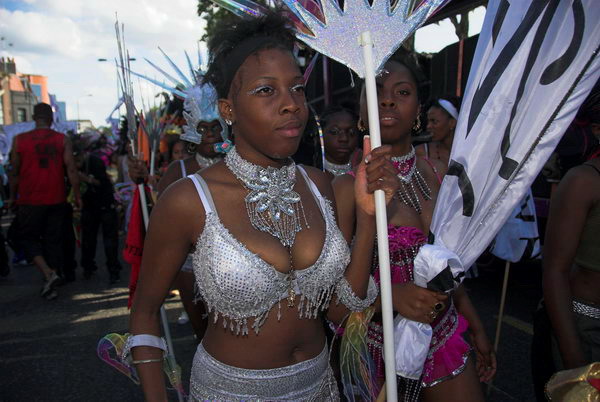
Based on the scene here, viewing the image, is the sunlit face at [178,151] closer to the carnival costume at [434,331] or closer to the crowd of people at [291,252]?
the crowd of people at [291,252]

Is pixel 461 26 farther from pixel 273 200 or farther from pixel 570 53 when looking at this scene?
pixel 273 200

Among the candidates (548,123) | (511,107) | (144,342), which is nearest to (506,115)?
(511,107)

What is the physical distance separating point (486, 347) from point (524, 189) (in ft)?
3.14

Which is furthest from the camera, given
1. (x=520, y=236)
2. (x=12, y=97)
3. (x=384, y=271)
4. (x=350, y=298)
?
(x=12, y=97)

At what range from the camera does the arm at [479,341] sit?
7.95 ft

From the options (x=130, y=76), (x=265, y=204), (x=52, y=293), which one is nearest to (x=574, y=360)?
(x=265, y=204)

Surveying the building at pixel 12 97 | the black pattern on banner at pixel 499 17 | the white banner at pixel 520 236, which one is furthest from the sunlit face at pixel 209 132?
the building at pixel 12 97

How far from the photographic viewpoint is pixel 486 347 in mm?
2418

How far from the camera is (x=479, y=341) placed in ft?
7.97

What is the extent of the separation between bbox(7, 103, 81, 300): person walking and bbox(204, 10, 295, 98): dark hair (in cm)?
552

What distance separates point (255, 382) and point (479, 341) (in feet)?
3.93

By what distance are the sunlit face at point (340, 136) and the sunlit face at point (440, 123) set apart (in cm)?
129

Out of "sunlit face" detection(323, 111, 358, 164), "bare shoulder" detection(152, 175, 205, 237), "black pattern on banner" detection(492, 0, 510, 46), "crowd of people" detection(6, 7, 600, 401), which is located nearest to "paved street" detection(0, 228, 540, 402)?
→ "crowd of people" detection(6, 7, 600, 401)

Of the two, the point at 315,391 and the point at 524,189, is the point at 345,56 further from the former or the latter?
the point at 315,391
